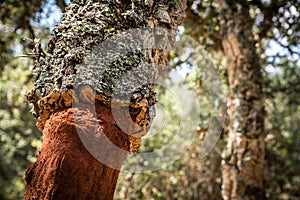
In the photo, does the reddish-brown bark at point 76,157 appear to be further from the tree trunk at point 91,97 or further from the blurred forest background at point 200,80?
the blurred forest background at point 200,80

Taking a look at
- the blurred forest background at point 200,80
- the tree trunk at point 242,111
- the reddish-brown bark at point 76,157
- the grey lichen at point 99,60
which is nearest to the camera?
the reddish-brown bark at point 76,157

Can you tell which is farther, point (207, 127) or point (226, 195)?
point (207, 127)

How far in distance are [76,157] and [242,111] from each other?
3593mm

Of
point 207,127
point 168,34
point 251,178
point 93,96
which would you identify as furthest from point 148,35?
point 207,127

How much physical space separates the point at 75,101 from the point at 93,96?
0.07 m

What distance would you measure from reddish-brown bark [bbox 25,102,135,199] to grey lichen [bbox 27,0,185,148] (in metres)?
0.06

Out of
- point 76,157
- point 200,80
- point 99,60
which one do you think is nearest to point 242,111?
point 200,80

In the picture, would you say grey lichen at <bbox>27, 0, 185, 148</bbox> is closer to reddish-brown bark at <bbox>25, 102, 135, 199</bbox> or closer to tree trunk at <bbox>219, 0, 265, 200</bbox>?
reddish-brown bark at <bbox>25, 102, 135, 199</bbox>

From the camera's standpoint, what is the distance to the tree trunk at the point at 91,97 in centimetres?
113

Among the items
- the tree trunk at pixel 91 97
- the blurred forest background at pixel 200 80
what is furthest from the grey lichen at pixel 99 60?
the blurred forest background at pixel 200 80

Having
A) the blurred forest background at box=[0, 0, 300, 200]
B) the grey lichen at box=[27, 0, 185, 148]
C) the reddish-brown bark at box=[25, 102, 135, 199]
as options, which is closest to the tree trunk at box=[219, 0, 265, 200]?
the blurred forest background at box=[0, 0, 300, 200]

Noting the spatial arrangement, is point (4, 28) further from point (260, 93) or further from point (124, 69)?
point (124, 69)

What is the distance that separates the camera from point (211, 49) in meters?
6.66

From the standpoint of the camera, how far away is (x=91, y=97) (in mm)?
1213
